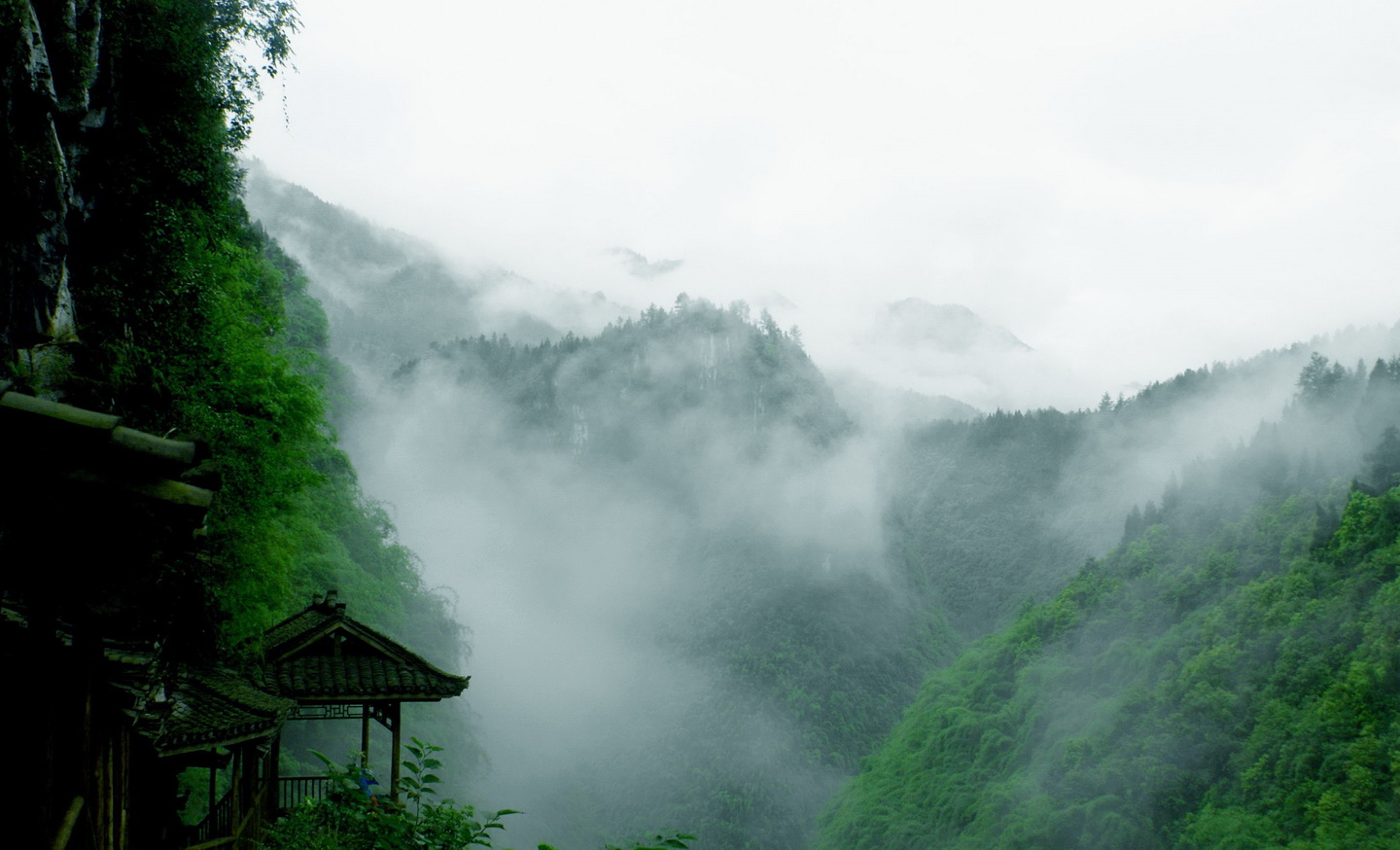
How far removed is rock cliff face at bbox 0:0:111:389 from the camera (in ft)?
23.6

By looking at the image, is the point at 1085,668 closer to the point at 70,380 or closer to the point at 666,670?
the point at 666,670

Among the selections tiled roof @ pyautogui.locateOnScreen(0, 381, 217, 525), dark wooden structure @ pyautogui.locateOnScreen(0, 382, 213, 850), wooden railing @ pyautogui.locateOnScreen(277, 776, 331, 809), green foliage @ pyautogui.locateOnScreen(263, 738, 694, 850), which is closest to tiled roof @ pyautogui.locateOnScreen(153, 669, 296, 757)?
wooden railing @ pyautogui.locateOnScreen(277, 776, 331, 809)

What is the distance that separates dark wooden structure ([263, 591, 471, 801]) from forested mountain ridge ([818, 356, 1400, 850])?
47057 millimetres

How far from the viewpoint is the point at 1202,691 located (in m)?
52.8

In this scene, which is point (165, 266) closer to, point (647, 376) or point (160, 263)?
point (160, 263)

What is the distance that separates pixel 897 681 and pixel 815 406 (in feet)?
118

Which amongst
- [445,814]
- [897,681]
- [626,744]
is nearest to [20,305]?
[445,814]

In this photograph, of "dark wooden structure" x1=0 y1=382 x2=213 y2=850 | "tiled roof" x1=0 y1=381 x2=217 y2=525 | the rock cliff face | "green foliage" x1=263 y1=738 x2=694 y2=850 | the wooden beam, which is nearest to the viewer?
"tiled roof" x1=0 y1=381 x2=217 y2=525

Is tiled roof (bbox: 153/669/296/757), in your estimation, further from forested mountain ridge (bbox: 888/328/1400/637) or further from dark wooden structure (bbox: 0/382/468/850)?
forested mountain ridge (bbox: 888/328/1400/637)

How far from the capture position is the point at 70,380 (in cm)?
877

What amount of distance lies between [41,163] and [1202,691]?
6288 centimetres

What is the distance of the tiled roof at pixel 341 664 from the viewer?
11477mm

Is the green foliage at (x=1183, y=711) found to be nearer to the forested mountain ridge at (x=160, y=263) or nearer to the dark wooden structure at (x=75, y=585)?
the forested mountain ridge at (x=160, y=263)

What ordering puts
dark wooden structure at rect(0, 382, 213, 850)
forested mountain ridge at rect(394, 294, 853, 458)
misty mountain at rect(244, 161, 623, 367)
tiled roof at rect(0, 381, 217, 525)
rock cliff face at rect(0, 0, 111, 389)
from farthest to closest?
misty mountain at rect(244, 161, 623, 367) < forested mountain ridge at rect(394, 294, 853, 458) < rock cliff face at rect(0, 0, 111, 389) < dark wooden structure at rect(0, 382, 213, 850) < tiled roof at rect(0, 381, 217, 525)
